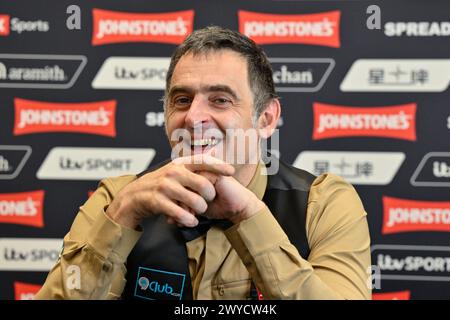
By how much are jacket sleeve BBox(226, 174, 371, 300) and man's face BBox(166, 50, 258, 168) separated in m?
0.26

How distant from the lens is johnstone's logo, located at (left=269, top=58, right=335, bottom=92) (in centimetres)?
220

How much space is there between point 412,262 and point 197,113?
4.30ft

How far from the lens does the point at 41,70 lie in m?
2.27

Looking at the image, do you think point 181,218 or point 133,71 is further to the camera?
point 133,71

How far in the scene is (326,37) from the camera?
7.21 feet

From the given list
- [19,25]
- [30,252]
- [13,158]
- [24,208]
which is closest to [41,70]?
[19,25]

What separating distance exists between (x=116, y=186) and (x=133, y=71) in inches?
34.1

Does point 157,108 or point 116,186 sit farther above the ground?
point 157,108

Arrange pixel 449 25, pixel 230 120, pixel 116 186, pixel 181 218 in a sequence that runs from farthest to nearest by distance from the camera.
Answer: pixel 449 25 → pixel 116 186 → pixel 230 120 → pixel 181 218

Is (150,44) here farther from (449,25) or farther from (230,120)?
(449,25)

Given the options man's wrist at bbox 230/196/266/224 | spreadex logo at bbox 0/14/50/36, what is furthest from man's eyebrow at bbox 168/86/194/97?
spreadex logo at bbox 0/14/50/36

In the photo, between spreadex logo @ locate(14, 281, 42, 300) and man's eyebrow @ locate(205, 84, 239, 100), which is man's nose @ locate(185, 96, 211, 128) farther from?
spreadex logo @ locate(14, 281, 42, 300)

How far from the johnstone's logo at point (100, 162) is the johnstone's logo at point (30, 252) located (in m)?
0.30
